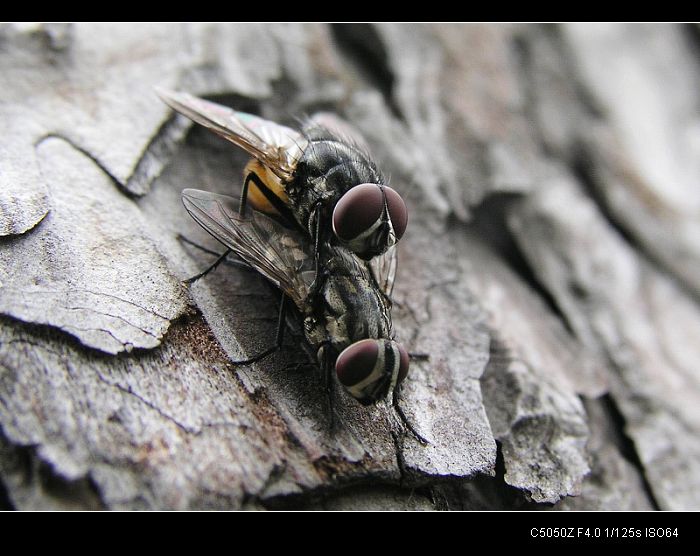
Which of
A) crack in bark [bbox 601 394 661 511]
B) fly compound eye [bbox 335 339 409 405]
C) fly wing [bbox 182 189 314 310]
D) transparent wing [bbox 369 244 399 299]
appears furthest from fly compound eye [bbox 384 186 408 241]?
crack in bark [bbox 601 394 661 511]

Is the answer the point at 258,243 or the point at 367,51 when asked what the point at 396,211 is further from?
the point at 367,51

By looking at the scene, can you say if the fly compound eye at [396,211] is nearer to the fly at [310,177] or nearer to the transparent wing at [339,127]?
the fly at [310,177]

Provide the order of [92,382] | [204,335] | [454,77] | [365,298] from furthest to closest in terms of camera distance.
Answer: [454,77], [365,298], [204,335], [92,382]

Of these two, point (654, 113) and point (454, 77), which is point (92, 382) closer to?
point (454, 77)

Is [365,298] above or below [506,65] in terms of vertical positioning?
below

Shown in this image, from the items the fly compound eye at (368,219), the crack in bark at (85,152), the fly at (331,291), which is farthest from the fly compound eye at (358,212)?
the crack in bark at (85,152)
